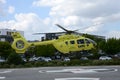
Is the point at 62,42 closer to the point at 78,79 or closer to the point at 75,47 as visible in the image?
the point at 75,47

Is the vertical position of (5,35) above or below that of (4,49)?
above

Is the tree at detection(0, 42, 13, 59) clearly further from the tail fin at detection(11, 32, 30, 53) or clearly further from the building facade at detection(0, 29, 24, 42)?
the building facade at detection(0, 29, 24, 42)

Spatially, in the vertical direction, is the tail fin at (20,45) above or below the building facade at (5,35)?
below

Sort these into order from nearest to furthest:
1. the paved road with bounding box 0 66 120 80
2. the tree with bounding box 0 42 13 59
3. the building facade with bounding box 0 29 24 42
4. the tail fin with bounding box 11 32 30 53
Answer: the paved road with bounding box 0 66 120 80 < the tail fin with bounding box 11 32 30 53 < the tree with bounding box 0 42 13 59 < the building facade with bounding box 0 29 24 42

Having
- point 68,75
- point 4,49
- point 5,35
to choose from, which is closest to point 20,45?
point 4,49

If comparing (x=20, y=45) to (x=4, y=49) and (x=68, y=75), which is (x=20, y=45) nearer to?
(x=4, y=49)

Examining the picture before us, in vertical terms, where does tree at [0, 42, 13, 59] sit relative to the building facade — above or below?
below

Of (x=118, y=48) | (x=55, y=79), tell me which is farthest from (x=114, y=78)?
(x=118, y=48)

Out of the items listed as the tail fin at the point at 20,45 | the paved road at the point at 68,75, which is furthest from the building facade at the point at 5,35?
the paved road at the point at 68,75

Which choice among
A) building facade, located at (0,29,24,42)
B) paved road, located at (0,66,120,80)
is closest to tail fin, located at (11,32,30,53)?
paved road, located at (0,66,120,80)

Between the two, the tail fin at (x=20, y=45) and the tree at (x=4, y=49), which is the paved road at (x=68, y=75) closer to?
the tail fin at (x=20, y=45)

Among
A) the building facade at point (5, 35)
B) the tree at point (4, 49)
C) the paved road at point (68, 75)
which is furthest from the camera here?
the building facade at point (5, 35)

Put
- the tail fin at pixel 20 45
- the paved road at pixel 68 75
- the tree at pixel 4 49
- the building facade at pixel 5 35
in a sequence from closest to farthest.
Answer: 1. the paved road at pixel 68 75
2. the tail fin at pixel 20 45
3. the tree at pixel 4 49
4. the building facade at pixel 5 35

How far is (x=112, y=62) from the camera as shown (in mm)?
39406
